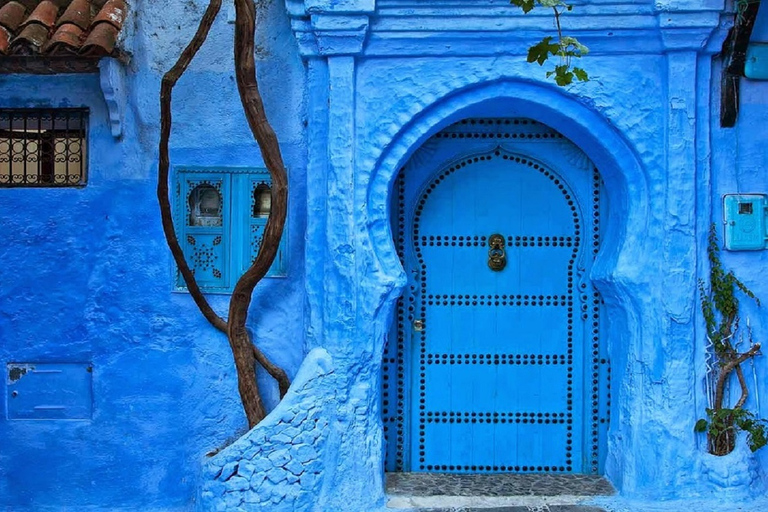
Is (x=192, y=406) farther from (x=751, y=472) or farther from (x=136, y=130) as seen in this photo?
(x=751, y=472)

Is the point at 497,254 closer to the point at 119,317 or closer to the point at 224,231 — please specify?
the point at 224,231

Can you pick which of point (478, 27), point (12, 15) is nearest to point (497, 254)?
point (478, 27)

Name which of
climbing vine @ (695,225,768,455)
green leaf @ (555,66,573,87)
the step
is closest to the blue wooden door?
the step

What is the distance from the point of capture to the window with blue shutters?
4.70 metres

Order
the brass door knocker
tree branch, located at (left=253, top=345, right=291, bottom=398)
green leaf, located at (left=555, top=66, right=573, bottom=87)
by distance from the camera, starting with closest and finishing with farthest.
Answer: green leaf, located at (left=555, top=66, right=573, bottom=87) → tree branch, located at (left=253, top=345, right=291, bottom=398) → the brass door knocker

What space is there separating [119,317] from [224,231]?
798 millimetres

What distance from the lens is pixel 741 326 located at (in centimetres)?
452

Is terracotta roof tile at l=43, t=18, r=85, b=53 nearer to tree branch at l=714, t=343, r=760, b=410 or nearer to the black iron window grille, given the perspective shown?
the black iron window grille

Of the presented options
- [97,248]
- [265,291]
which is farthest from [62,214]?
[265,291]

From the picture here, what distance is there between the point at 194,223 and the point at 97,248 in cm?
58

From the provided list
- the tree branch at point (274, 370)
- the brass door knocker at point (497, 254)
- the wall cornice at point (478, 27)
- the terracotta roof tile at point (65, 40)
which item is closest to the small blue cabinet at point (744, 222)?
the wall cornice at point (478, 27)

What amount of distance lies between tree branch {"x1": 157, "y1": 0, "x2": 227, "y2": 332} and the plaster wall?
0.13m

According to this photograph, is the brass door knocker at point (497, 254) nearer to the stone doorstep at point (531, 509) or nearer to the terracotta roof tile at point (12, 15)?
the stone doorstep at point (531, 509)

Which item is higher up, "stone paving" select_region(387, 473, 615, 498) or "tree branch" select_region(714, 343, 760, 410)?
"tree branch" select_region(714, 343, 760, 410)
